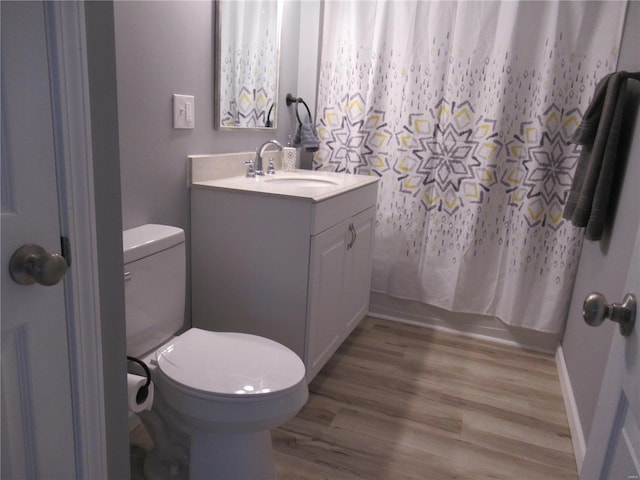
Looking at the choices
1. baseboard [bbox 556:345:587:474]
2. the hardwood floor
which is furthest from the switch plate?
baseboard [bbox 556:345:587:474]

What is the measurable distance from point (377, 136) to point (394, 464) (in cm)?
168

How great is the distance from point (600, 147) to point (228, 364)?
1.64m

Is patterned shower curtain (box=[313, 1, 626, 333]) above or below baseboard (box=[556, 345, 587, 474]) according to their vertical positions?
above

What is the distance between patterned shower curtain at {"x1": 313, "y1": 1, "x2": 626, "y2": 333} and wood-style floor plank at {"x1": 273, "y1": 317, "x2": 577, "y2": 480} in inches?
13.3

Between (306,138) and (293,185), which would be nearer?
(293,185)

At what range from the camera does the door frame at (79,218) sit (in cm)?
70

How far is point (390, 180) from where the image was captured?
8.87ft

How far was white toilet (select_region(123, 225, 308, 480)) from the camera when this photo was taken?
129cm

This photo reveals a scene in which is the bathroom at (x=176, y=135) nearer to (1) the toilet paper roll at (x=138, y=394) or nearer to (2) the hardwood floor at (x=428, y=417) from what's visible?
(2) the hardwood floor at (x=428, y=417)

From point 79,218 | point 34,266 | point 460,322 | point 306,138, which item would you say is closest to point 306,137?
point 306,138

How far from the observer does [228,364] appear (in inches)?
55.2

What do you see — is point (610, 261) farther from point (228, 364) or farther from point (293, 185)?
point (228, 364)

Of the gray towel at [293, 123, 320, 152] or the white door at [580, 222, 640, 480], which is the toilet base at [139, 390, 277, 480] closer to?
the white door at [580, 222, 640, 480]

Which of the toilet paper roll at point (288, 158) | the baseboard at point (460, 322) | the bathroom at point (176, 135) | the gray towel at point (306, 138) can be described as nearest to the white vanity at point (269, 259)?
the bathroom at point (176, 135)
